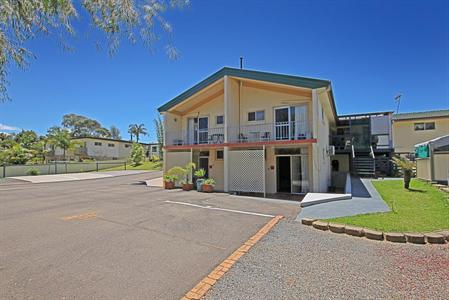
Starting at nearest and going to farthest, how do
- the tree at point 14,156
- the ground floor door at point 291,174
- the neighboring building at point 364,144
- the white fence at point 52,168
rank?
1. the ground floor door at point 291,174
2. the neighboring building at point 364,144
3. the white fence at point 52,168
4. the tree at point 14,156

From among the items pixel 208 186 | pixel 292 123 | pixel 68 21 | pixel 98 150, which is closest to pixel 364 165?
pixel 292 123

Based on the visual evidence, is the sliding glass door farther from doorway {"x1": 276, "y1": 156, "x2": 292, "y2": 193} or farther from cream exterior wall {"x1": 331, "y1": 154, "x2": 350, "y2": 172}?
cream exterior wall {"x1": 331, "y1": 154, "x2": 350, "y2": 172}

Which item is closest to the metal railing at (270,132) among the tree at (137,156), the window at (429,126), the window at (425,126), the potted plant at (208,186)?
the potted plant at (208,186)

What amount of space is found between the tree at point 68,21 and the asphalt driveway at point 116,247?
2.99 metres

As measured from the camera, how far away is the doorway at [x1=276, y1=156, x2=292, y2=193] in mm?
14922

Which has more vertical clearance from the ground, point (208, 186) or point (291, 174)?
point (291, 174)

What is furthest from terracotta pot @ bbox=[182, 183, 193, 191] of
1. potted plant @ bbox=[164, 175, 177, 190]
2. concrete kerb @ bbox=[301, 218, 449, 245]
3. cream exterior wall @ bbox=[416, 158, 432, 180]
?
cream exterior wall @ bbox=[416, 158, 432, 180]

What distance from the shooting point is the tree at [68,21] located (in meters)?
3.66

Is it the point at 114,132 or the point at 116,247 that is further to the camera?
the point at 114,132

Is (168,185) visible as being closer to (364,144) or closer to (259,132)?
(259,132)

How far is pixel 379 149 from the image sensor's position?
24016mm

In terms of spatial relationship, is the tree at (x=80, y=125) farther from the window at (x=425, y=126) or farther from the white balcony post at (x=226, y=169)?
the window at (x=425, y=126)

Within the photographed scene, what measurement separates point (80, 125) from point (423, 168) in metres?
86.6

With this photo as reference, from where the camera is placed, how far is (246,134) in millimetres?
15961
